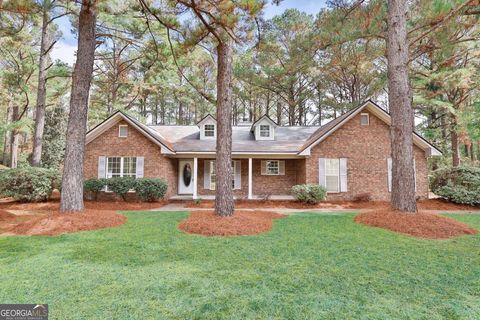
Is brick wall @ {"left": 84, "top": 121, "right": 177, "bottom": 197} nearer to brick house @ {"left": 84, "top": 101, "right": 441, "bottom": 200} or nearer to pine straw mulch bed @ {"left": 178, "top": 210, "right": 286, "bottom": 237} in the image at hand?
brick house @ {"left": 84, "top": 101, "right": 441, "bottom": 200}

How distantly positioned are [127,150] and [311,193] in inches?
372

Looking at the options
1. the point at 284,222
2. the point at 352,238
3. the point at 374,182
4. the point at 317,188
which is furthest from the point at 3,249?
the point at 374,182

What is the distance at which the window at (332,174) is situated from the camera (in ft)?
40.6

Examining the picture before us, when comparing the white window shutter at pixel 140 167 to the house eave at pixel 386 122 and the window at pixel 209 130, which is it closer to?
the window at pixel 209 130

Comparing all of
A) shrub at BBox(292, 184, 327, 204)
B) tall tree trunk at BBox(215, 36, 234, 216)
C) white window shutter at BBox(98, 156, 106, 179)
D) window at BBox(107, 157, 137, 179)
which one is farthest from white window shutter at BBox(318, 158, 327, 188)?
white window shutter at BBox(98, 156, 106, 179)

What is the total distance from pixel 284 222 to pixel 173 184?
795 centimetres

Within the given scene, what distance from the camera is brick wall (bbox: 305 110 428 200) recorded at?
12.3 metres

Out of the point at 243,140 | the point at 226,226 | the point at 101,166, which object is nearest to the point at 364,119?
the point at 243,140

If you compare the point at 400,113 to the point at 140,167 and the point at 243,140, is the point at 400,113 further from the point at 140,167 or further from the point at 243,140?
the point at 140,167

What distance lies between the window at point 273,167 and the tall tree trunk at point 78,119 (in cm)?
911

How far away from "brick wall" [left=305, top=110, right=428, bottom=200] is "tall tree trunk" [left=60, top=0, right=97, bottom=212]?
31.7 feet

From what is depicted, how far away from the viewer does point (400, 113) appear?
7.46 m

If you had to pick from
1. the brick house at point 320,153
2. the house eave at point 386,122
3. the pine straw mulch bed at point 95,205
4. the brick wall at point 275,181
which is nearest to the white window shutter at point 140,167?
the brick house at point 320,153

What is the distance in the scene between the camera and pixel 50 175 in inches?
437
